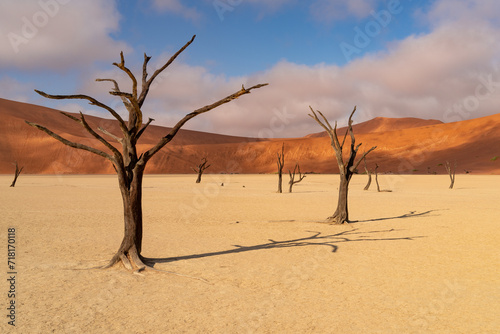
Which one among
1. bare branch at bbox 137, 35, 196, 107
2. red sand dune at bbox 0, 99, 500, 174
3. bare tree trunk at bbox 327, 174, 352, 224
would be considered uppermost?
red sand dune at bbox 0, 99, 500, 174

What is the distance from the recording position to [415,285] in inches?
243

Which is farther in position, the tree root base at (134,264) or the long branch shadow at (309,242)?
the long branch shadow at (309,242)

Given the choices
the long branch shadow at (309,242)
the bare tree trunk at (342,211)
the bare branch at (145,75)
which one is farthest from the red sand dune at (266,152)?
the bare branch at (145,75)

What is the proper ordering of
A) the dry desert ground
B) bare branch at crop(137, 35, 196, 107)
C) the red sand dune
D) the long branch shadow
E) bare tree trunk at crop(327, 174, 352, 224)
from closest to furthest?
the dry desert ground → bare branch at crop(137, 35, 196, 107) → the long branch shadow → bare tree trunk at crop(327, 174, 352, 224) → the red sand dune

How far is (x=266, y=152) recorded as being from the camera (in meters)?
107

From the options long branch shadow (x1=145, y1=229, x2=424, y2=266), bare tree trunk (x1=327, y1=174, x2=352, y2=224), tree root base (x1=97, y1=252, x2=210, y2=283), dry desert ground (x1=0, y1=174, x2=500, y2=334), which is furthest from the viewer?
bare tree trunk (x1=327, y1=174, x2=352, y2=224)

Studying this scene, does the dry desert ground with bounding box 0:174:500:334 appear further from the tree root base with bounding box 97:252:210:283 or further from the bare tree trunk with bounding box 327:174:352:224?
the bare tree trunk with bounding box 327:174:352:224

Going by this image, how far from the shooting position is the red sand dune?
250 feet

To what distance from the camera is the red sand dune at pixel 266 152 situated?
250 ft

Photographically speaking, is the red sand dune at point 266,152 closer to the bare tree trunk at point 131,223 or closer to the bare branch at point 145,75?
the bare branch at point 145,75

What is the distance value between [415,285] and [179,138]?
141762 millimetres

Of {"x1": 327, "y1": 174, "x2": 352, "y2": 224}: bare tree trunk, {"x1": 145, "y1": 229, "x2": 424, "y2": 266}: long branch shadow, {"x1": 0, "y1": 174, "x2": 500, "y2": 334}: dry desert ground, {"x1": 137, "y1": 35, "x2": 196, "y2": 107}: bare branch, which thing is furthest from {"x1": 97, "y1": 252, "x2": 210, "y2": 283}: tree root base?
{"x1": 327, "y1": 174, "x2": 352, "y2": 224}: bare tree trunk

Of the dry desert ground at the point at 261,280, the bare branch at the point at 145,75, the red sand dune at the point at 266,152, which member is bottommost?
the dry desert ground at the point at 261,280

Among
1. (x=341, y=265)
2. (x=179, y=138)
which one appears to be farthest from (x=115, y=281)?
(x=179, y=138)
